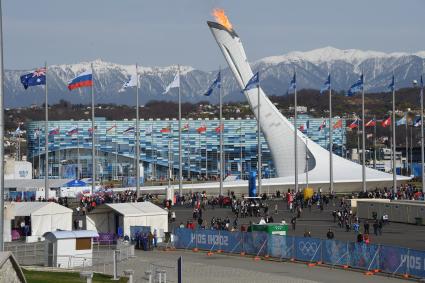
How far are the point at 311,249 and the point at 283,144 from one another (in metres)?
52.2

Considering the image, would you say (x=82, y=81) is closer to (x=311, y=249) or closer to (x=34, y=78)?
(x=34, y=78)

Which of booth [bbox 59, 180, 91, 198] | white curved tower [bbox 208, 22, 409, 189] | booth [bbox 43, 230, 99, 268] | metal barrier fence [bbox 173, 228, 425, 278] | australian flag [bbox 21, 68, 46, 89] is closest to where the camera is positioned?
metal barrier fence [bbox 173, 228, 425, 278]

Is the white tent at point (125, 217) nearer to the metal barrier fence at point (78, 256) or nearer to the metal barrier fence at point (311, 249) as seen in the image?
the metal barrier fence at point (311, 249)

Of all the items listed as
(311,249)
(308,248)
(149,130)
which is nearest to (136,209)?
(308,248)

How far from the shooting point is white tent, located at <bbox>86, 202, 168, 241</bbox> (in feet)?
149

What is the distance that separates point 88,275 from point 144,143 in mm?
127190

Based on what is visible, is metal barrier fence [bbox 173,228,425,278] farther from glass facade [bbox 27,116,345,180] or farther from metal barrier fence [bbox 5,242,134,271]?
glass facade [bbox 27,116,345,180]

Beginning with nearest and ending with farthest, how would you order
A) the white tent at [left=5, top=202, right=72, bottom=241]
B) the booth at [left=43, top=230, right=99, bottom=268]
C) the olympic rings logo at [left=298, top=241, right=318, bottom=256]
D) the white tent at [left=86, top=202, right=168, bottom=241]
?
1. the booth at [left=43, top=230, right=99, bottom=268]
2. the olympic rings logo at [left=298, top=241, right=318, bottom=256]
3. the white tent at [left=86, top=202, right=168, bottom=241]
4. the white tent at [left=5, top=202, right=72, bottom=241]

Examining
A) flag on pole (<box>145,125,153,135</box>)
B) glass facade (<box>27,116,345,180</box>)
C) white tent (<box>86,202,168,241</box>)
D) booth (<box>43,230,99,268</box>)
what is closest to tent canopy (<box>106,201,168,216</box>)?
white tent (<box>86,202,168,241</box>)

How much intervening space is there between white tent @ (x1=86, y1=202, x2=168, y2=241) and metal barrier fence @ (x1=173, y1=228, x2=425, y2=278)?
1.67m

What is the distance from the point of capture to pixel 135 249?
43.8 m

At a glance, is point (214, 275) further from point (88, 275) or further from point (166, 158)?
point (166, 158)

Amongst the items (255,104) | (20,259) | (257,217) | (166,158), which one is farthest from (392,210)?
(166,158)

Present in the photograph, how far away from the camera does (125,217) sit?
45.1 m
